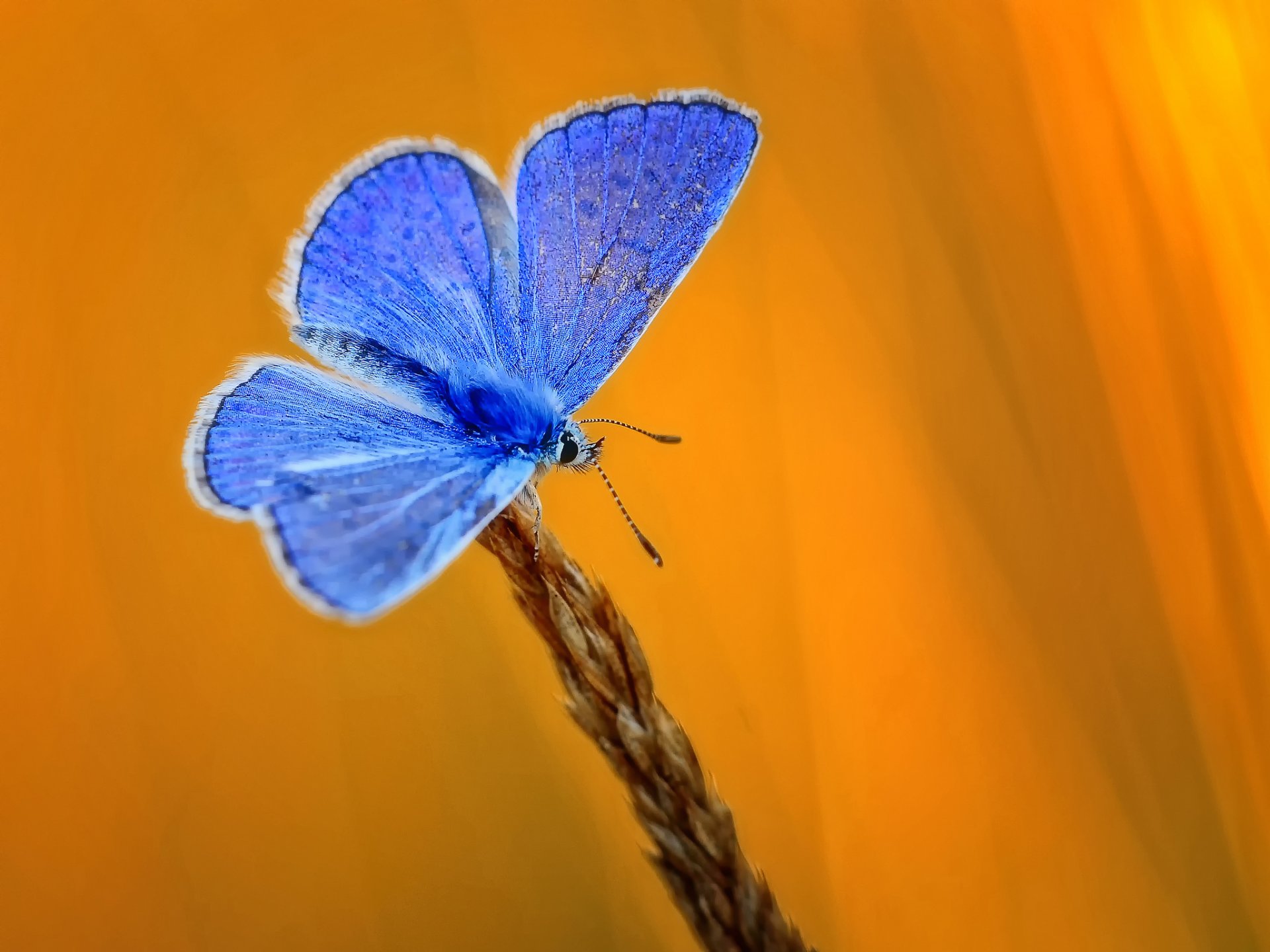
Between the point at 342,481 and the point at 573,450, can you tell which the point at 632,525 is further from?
the point at 342,481

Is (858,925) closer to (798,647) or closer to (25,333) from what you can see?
(798,647)

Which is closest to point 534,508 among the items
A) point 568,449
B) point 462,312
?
point 568,449

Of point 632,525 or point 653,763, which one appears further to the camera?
point 632,525

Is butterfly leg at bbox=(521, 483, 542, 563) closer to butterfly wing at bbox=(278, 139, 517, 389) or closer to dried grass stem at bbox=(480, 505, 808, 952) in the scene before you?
dried grass stem at bbox=(480, 505, 808, 952)

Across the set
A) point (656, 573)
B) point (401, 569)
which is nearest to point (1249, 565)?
point (656, 573)

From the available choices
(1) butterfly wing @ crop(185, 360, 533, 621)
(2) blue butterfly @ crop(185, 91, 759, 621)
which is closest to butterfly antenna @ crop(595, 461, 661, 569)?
(2) blue butterfly @ crop(185, 91, 759, 621)

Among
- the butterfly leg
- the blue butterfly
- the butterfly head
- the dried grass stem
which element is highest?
the blue butterfly
